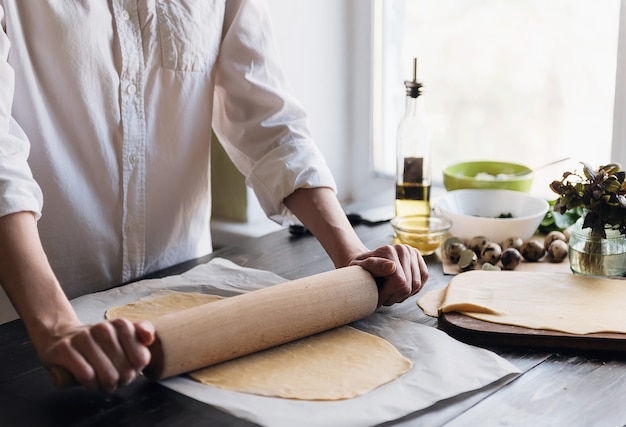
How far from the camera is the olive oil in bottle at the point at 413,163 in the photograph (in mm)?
1604

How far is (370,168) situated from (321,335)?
4.18ft

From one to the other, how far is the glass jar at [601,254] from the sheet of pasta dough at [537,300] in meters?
0.05

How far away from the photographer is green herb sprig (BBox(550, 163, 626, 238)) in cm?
127

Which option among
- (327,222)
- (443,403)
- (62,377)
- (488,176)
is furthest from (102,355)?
(488,176)

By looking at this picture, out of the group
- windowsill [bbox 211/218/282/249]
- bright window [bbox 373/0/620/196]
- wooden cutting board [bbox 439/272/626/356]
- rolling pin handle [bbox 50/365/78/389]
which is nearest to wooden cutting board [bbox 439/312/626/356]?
wooden cutting board [bbox 439/272/626/356]

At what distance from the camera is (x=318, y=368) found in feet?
3.26

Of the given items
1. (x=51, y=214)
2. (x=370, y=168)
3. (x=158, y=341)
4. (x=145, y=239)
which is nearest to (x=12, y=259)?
(x=158, y=341)

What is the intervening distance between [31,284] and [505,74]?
1.41 meters

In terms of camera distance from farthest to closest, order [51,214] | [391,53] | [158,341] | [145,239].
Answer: [391,53]
[145,239]
[51,214]
[158,341]

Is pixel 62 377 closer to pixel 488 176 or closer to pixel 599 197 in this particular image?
pixel 599 197

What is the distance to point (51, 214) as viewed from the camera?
1.33 m

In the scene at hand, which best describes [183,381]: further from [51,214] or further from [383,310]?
[51,214]

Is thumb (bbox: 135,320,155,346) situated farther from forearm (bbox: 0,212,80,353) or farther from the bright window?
the bright window

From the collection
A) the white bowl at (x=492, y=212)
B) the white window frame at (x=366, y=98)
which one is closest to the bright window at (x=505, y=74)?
the white window frame at (x=366, y=98)
